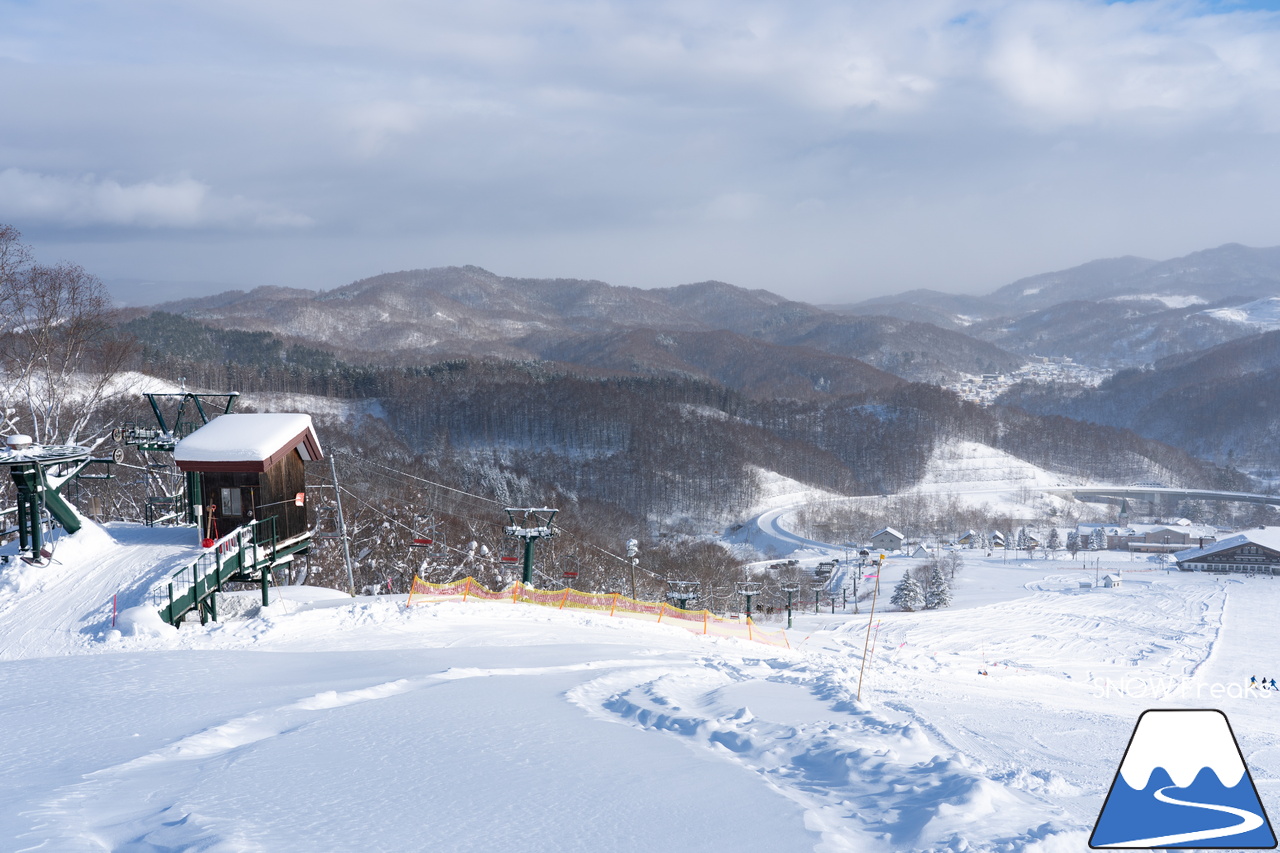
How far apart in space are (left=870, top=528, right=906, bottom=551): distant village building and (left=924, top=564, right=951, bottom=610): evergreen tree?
85.0ft

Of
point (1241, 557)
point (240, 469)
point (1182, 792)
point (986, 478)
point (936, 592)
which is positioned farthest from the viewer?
point (986, 478)

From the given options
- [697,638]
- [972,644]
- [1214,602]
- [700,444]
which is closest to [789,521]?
[700,444]

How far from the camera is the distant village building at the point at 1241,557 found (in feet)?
249

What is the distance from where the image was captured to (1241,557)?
76.8m

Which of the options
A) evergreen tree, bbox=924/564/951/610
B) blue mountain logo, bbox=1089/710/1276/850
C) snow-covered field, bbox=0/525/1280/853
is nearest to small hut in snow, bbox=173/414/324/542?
snow-covered field, bbox=0/525/1280/853

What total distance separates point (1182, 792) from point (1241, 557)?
9493 cm

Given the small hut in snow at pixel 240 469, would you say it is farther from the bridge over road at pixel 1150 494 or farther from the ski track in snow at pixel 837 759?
the bridge over road at pixel 1150 494

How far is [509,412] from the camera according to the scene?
130m

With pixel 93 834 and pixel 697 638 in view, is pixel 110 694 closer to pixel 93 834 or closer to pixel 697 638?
pixel 93 834

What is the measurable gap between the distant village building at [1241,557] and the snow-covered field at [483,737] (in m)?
75.2

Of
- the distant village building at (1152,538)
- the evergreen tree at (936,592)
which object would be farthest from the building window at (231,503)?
the distant village building at (1152,538)

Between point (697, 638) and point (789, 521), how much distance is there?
87.7m

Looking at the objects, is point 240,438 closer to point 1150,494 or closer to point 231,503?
point 231,503
